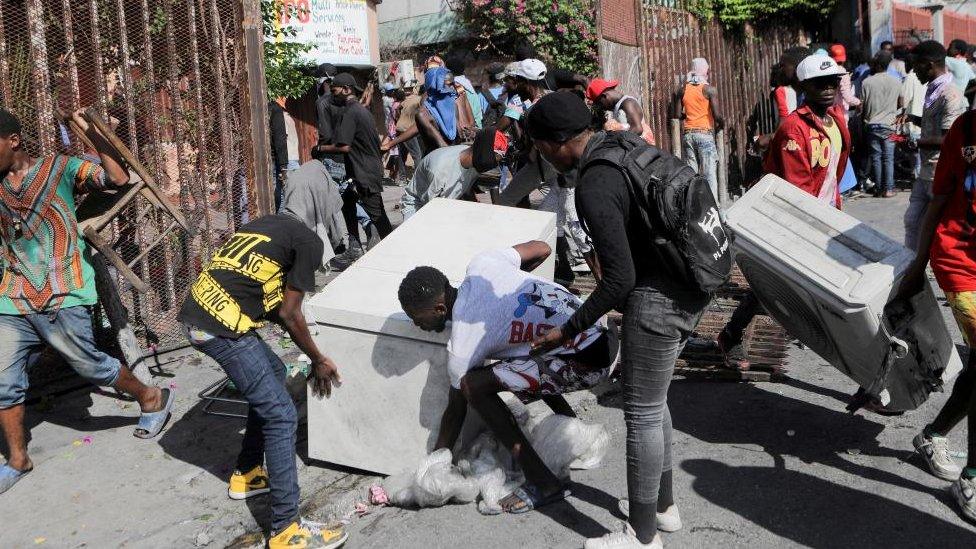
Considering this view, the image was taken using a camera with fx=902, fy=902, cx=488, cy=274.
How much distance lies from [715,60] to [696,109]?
10.4ft

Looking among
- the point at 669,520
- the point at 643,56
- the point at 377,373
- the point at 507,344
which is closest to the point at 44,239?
the point at 377,373

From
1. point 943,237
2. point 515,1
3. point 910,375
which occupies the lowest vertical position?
point 910,375

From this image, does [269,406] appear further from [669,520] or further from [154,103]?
[154,103]

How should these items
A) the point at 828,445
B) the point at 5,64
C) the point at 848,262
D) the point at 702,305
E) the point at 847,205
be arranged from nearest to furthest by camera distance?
the point at 702,305, the point at 848,262, the point at 828,445, the point at 5,64, the point at 847,205

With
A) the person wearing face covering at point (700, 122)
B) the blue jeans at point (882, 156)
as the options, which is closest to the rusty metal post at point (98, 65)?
the person wearing face covering at point (700, 122)

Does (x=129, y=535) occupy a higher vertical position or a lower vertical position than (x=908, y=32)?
lower

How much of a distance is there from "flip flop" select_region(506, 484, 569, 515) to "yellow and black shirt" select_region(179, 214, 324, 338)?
126 cm

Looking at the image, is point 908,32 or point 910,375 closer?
point 910,375

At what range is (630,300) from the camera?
3.22m

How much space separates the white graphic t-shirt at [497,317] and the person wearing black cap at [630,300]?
1.51 feet

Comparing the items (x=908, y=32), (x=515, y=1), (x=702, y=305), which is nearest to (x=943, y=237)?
(x=702, y=305)

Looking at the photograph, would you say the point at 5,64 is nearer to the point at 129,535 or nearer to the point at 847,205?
the point at 129,535

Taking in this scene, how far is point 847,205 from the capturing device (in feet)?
36.1

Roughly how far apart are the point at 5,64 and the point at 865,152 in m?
10.1
